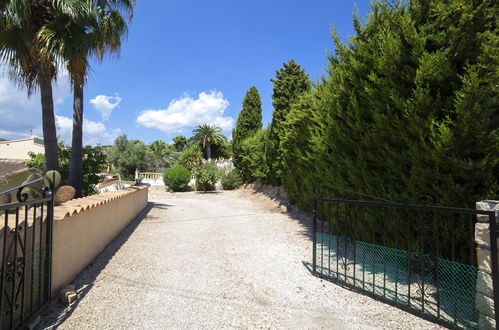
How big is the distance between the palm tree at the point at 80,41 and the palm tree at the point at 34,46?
0.88ft

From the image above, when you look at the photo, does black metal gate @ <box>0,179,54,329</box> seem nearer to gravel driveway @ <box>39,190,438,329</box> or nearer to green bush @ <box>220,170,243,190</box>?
gravel driveway @ <box>39,190,438,329</box>

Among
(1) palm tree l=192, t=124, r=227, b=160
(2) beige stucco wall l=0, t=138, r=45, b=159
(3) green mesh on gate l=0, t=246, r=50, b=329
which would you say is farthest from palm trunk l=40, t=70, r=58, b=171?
(1) palm tree l=192, t=124, r=227, b=160

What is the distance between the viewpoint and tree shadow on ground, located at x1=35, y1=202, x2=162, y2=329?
2699 millimetres

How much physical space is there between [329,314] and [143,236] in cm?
482

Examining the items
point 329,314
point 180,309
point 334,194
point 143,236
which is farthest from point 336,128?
point 143,236

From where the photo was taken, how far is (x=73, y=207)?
12.5 feet

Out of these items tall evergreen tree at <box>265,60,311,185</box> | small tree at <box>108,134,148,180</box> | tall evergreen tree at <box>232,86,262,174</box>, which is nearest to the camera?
tall evergreen tree at <box>265,60,311,185</box>

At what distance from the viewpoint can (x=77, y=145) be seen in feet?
26.3

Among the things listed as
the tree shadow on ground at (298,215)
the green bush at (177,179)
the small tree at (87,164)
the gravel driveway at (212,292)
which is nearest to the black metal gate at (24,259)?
the gravel driveway at (212,292)

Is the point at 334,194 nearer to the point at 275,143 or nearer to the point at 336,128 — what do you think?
the point at 336,128

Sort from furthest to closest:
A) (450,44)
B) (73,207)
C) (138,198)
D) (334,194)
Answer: (138,198)
(334,194)
(73,207)
(450,44)

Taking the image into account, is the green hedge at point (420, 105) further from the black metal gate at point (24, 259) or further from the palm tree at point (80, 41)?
the palm tree at point (80, 41)

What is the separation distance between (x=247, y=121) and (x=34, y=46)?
14.7m

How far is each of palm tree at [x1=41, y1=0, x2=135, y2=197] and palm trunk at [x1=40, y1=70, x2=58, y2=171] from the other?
624 millimetres
